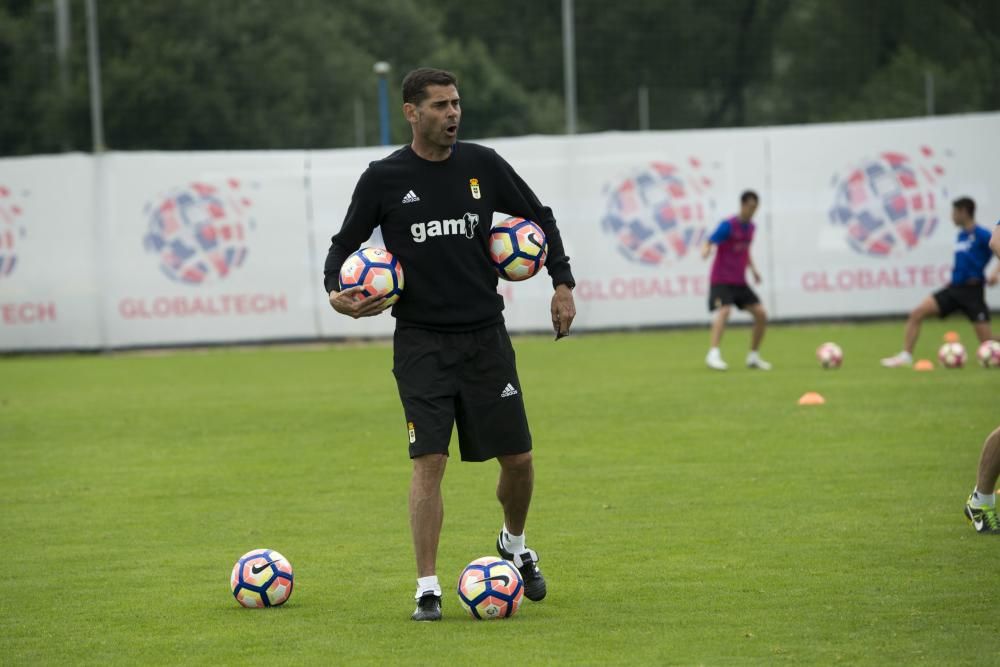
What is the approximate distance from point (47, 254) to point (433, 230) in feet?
64.9

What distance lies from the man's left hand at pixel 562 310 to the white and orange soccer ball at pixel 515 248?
0.54 feet

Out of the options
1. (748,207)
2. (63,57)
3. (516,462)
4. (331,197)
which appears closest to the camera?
(516,462)

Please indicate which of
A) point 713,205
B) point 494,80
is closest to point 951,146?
point 713,205

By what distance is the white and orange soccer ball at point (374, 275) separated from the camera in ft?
23.3

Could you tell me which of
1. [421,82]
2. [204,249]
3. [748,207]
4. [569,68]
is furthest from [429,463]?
[569,68]

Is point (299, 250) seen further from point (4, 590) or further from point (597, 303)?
point (4, 590)

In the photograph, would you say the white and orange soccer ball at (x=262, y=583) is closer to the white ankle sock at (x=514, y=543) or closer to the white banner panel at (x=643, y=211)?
the white ankle sock at (x=514, y=543)

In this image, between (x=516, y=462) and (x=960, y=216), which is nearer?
(x=516, y=462)

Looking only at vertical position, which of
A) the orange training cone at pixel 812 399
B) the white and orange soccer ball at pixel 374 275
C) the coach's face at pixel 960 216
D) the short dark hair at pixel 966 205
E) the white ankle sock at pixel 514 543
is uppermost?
the short dark hair at pixel 966 205

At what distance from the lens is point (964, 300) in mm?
18203

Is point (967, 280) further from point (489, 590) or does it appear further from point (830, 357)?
point (489, 590)

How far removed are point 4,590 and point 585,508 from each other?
3645 mm

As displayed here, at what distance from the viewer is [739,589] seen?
7477 millimetres

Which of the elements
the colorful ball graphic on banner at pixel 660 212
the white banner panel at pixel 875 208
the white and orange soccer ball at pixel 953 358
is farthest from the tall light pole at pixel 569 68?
the white and orange soccer ball at pixel 953 358
